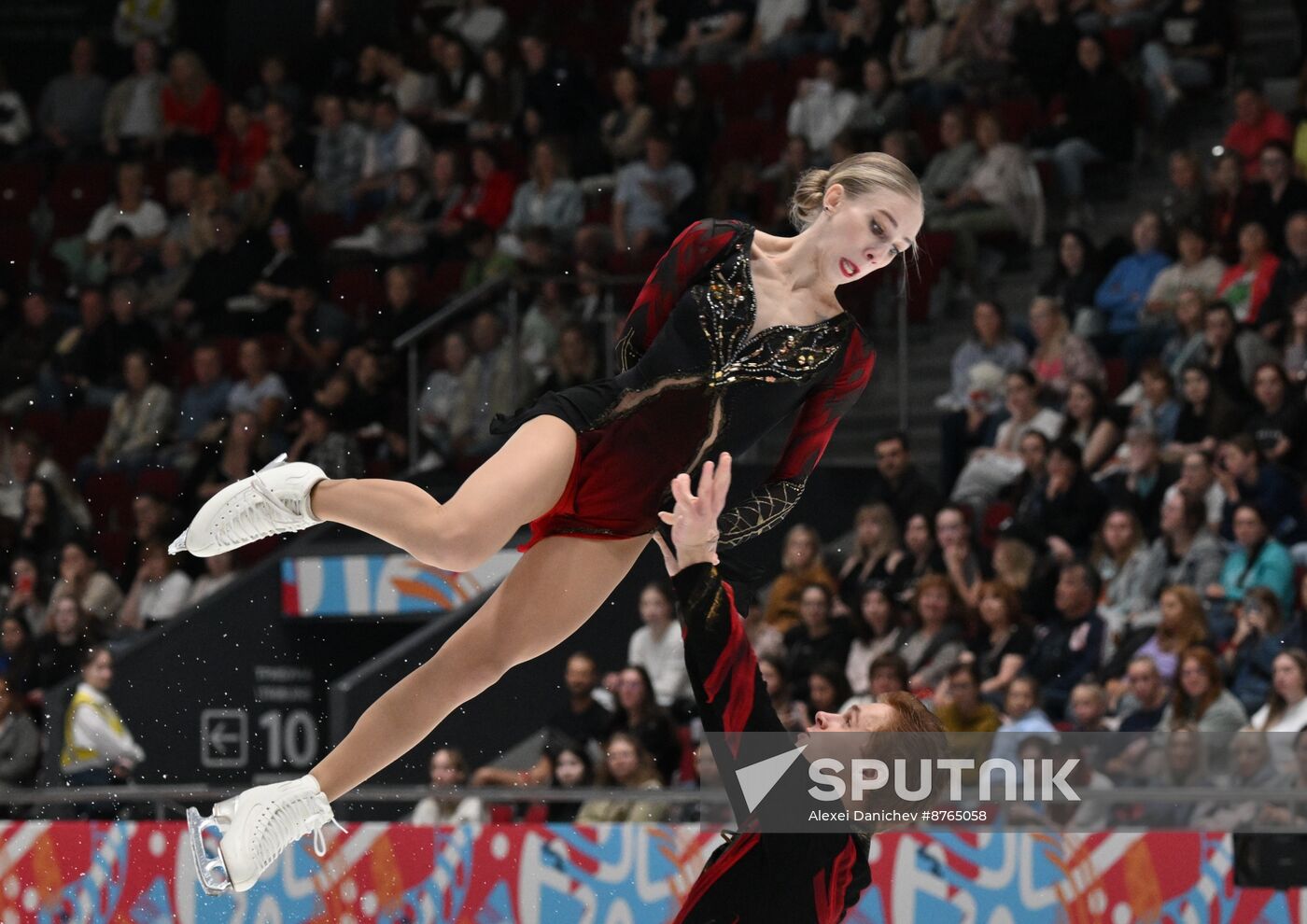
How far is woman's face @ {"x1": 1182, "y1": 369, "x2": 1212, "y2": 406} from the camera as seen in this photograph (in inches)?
325

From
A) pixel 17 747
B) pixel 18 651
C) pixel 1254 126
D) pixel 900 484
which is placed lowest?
pixel 17 747

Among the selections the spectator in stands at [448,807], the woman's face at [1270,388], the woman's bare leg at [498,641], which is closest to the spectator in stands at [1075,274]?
the woman's face at [1270,388]

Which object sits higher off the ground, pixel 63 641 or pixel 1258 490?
pixel 1258 490

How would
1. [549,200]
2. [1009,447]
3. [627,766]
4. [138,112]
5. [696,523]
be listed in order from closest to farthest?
1. [696,523]
2. [627,766]
3. [1009,447]
4. [549,200]
5. [138,112]

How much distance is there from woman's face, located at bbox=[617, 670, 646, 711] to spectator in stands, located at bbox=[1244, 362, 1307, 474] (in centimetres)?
261

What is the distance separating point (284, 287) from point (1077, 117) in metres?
4.53

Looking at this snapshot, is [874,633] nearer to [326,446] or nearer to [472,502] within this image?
[326,446]

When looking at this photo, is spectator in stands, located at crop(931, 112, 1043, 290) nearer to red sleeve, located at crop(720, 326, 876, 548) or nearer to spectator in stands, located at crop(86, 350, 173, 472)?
spectator in stands, located at crop(86, 350, 173, 472)

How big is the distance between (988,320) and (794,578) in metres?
1.59

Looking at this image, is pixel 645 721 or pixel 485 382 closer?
pixel 645 721

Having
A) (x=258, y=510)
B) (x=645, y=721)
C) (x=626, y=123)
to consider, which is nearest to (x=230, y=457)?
(x=626, y=123)

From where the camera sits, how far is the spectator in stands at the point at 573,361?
31.4 ft

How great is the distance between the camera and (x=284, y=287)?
11656 mm

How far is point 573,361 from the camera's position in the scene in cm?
960
